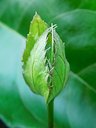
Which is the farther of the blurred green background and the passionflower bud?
the blurred green background

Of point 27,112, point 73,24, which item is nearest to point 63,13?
point 73,24

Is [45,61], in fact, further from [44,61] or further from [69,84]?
[69,84]

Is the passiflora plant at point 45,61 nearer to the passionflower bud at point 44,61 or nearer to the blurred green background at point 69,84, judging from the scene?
the passionflower bud at point 44,61

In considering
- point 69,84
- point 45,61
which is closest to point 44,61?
point 45,61

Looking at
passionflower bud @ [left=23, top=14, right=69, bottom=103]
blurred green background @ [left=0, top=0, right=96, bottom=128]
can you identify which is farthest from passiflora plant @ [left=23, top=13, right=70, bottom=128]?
blurred green background @ [left=0, top=0, right=96, bottom=128]

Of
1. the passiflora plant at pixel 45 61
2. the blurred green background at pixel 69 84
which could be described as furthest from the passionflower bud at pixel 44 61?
the blurred green background at pixel 69 84

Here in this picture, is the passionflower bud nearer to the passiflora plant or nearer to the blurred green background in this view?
the passiflora plant
